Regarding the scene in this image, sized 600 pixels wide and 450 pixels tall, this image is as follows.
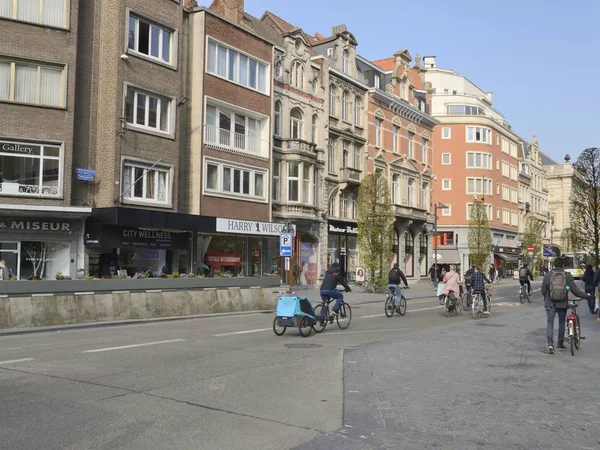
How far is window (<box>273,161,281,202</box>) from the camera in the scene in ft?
115

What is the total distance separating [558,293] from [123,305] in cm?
1228

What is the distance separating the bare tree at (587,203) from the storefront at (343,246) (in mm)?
13885

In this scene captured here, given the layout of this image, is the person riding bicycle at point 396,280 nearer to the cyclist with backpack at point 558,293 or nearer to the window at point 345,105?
the cyclist with backpack at point 558,293

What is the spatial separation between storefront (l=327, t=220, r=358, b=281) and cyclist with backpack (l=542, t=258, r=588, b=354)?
2805 centimetres

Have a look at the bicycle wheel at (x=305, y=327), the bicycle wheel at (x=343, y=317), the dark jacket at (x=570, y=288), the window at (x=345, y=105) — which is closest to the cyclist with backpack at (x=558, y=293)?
the dark jacket at (x=570, y=288)

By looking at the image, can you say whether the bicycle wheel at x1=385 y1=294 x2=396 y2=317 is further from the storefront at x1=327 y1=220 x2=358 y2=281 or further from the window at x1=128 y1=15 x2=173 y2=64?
the storefront at x1=327 y1=220 x2=358 y2=281

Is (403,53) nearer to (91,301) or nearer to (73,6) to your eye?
(73,6)

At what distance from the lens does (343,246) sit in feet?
136

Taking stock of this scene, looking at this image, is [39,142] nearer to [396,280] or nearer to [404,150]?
[396,280]

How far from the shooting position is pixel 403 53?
1989 inches

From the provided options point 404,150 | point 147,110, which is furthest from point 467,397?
point 404,150

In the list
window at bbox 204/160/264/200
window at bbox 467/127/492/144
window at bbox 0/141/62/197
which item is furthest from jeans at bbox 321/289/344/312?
window at bbox 467/127/492/144

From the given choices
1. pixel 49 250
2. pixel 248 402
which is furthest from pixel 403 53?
pixel 248 402

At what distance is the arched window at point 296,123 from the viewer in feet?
121
